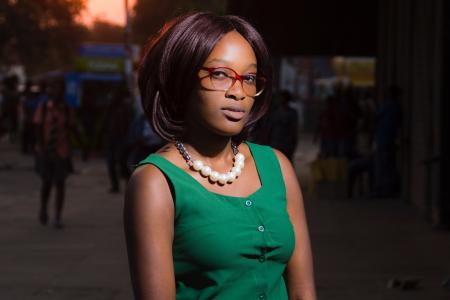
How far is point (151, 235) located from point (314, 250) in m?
8.85

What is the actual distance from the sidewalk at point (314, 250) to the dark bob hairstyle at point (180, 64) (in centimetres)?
587

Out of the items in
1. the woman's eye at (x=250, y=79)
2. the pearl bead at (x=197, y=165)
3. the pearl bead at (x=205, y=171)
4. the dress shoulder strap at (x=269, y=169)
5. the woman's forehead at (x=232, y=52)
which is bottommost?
the dress shoulder strap at (x=269, y=169)

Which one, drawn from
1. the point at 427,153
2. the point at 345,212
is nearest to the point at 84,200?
the point at 345,212

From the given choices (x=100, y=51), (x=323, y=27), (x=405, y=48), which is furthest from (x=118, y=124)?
(x=100, y=51)

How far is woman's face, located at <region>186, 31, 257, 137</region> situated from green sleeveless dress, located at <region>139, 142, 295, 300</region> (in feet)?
0.45

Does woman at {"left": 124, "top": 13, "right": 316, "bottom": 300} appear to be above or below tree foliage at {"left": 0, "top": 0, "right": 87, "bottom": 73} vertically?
above

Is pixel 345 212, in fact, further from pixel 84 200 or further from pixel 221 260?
pixel 221 260

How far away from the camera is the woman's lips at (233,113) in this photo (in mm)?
2729

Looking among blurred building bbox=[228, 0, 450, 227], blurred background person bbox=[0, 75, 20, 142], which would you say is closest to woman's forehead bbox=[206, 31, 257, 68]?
blurred building bbox=[228, 0, 450, 227]

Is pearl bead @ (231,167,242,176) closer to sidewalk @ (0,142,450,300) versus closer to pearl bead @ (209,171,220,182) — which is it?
pearl bead @ (209,171,220,182)

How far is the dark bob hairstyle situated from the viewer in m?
2.71

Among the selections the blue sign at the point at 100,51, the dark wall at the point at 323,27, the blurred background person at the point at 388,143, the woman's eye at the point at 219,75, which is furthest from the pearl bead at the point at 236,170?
the blue sign at the point at 100,51

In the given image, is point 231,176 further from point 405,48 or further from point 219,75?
point 405,48

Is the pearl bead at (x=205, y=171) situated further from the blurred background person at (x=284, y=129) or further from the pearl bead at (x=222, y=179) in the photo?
the blurred background person at (x=284, y=129)
